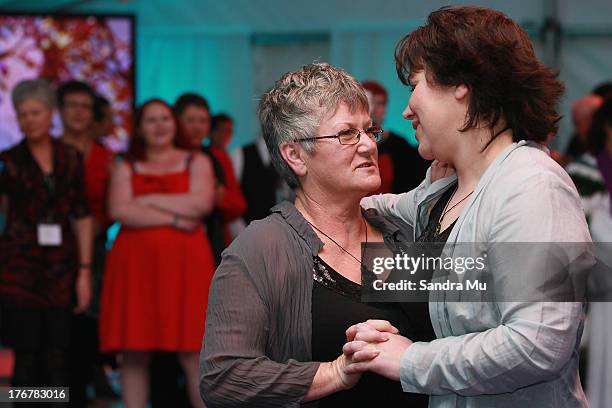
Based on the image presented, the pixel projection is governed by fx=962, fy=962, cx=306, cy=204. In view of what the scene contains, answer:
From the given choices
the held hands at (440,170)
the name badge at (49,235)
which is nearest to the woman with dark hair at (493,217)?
the held hands at (440,170)

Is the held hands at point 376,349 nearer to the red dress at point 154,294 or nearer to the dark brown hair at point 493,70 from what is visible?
the dark brown hair at point 493,70

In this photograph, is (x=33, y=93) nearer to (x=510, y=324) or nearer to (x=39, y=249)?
(x=39, y=249)

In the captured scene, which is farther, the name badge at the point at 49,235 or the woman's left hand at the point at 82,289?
the woman's left hand at the point at 82,289

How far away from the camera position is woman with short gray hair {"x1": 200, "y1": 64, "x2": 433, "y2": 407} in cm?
201

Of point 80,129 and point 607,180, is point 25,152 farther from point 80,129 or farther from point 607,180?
point 607,180

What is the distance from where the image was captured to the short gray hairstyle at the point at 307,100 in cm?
220

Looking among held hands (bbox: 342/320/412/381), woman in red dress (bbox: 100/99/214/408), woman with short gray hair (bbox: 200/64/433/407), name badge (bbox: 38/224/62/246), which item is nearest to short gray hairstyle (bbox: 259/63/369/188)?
woman with short gray hair (bbox: 200/64/433/407)

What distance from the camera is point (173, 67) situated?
8.54 metres

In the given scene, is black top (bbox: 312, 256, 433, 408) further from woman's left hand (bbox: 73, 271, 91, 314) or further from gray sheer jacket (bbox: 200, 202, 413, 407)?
woman's left hand (bbox: 73, 271, 91, 314)

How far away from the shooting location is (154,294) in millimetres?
4598

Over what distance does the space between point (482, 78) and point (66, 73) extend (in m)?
6.38

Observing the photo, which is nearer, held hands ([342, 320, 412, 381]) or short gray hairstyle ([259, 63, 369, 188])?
held hands ([342, 320, 412, 381])

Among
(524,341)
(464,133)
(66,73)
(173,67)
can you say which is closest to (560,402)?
(524,341)

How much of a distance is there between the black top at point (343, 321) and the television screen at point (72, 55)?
5551 millimetres
